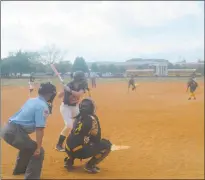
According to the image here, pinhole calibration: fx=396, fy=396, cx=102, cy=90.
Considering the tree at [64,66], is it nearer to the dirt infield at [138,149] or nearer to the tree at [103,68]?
the tree at [103,68]

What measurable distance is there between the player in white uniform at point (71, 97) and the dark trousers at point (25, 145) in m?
0.57

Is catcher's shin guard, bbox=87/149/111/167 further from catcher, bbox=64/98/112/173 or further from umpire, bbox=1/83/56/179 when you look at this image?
umpire, bbox=1/83/56/179

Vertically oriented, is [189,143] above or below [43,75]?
below

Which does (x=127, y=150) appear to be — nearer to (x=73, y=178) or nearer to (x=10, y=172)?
(x=73, y=178)

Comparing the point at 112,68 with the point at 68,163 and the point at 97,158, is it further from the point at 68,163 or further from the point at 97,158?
the point at 68,163

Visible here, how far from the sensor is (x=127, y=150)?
A: 6691mm

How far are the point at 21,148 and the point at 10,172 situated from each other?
744mm

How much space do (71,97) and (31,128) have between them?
0.63m

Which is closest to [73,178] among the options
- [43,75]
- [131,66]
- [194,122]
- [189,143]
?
[131,66]

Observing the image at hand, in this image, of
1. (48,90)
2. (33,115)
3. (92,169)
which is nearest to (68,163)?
(92,169)

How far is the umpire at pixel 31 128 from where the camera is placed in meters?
3.89

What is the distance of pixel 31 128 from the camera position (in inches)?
163

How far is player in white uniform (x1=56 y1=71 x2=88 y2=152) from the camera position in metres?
3.79

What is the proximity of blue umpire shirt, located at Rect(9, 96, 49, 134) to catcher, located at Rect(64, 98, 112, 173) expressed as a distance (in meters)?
0.89
